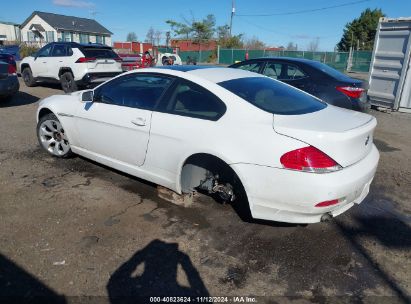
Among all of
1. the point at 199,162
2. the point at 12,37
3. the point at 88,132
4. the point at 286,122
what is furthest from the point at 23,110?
the point at 12,37

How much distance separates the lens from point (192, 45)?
5316cm

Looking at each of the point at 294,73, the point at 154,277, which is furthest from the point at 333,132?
the point at 294,73

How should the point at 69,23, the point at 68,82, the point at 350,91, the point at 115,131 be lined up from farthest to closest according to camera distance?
the point at 69,23 → the point at 68,82 → the point at 350,91 → the point at 115,131

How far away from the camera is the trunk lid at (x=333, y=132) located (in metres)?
2.77

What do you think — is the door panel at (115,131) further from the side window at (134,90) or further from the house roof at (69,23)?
the house roof at (69,23)

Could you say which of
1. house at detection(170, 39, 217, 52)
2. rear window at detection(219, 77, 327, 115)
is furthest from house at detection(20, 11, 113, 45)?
rear window at detection(219, 77, 327, 115)

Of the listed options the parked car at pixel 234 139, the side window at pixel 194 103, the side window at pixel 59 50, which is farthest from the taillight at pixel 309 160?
the side window at pixel 59 50

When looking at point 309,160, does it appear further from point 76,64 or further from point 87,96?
point 76,64

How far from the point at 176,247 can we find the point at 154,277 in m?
0.44

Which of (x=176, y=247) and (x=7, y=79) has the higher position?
(x=7, y=79)

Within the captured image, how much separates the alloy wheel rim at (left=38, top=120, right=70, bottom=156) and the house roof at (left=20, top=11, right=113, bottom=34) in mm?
53185

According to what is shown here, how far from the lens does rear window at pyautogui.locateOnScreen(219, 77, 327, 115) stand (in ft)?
10.8

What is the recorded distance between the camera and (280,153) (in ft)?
9.20

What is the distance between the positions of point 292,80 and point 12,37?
81.4 metres
